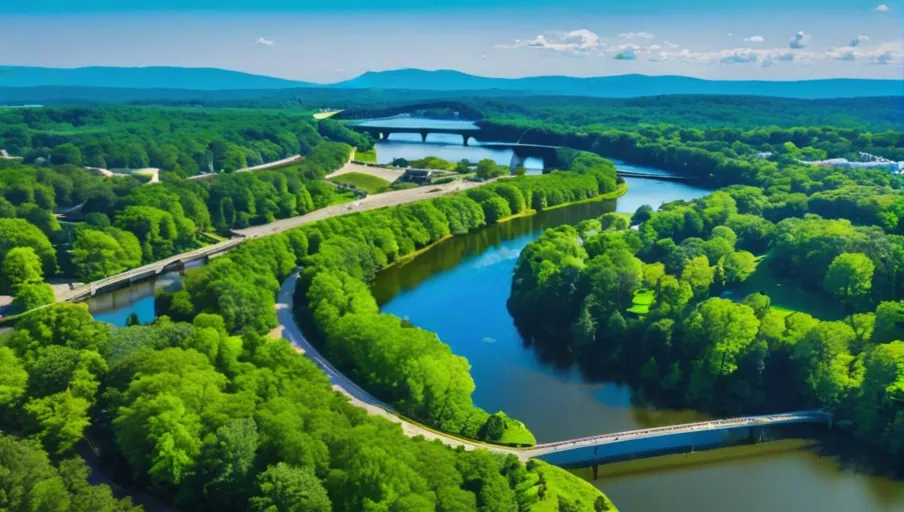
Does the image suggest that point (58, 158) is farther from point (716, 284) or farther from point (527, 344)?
point (716, 284)

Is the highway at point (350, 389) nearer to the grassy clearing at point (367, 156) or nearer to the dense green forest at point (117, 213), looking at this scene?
the dense green forest at point (117, 213)

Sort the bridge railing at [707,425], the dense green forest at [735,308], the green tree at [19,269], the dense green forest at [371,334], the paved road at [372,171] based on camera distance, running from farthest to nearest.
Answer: the paved road at [372,171] → the green tree at [19,269] → the dense green forest at [735,308] → the bridge railing at [707,425] → the dense green forest at [371,334]

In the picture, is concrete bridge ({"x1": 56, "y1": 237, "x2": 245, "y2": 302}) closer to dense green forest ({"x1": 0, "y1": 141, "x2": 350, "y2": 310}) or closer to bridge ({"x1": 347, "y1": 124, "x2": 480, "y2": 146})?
dense green forest ({"x1": 0, "y1": 141, "x2": 350, "y2": 310})

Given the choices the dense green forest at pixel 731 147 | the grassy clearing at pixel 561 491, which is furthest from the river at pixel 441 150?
the grassy clearing at pixel 561 491

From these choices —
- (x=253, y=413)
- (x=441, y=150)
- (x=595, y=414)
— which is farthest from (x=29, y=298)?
(x=441, y=150)

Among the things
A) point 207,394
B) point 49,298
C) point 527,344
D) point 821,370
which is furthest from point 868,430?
point 49,298

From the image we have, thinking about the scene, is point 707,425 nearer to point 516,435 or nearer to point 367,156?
point 516,435
